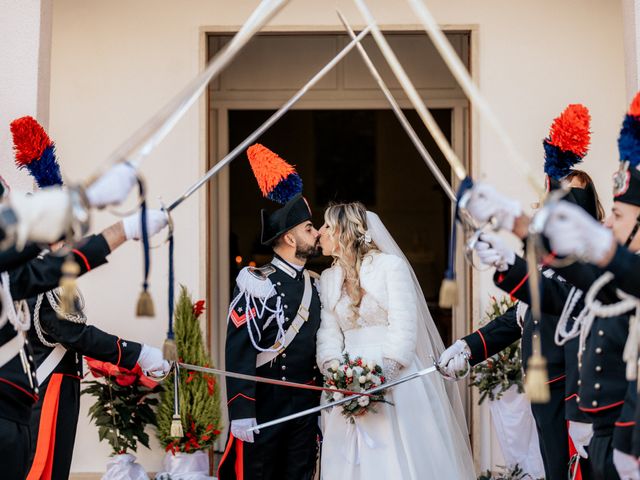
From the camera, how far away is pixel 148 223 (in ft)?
11.6

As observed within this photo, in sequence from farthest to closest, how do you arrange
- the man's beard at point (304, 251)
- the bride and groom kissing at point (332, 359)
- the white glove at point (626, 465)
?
the man's beard at point (304, 251) → the bride and groom kissing at point (332, 359) → the white glove at point (626, 465)

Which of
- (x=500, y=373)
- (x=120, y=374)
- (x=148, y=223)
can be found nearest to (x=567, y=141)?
(x=500, y=373)

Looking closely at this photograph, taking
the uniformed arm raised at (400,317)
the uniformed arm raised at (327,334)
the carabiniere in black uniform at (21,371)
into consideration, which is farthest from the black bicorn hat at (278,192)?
the carabiniere in black uniform at (21,371)

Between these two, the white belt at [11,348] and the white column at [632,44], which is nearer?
the white belt at [11,348]

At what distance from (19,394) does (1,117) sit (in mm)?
1936

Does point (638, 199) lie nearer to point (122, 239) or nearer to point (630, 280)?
point (630, 280)

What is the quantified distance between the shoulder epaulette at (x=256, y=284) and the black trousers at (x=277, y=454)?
27.5 inches

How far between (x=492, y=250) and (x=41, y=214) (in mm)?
1639

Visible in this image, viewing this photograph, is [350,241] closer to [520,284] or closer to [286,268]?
[286,268]

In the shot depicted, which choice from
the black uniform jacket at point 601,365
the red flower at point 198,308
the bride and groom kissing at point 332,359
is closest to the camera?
the black uniform jacket at point 601,365

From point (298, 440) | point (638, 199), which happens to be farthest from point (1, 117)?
point (638, 199)

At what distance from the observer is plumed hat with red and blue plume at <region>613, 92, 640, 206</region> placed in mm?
3453

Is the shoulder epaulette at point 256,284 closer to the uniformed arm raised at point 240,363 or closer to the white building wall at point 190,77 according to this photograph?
the uniformed arm raised at point 240,363

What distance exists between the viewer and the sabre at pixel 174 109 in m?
3.23
